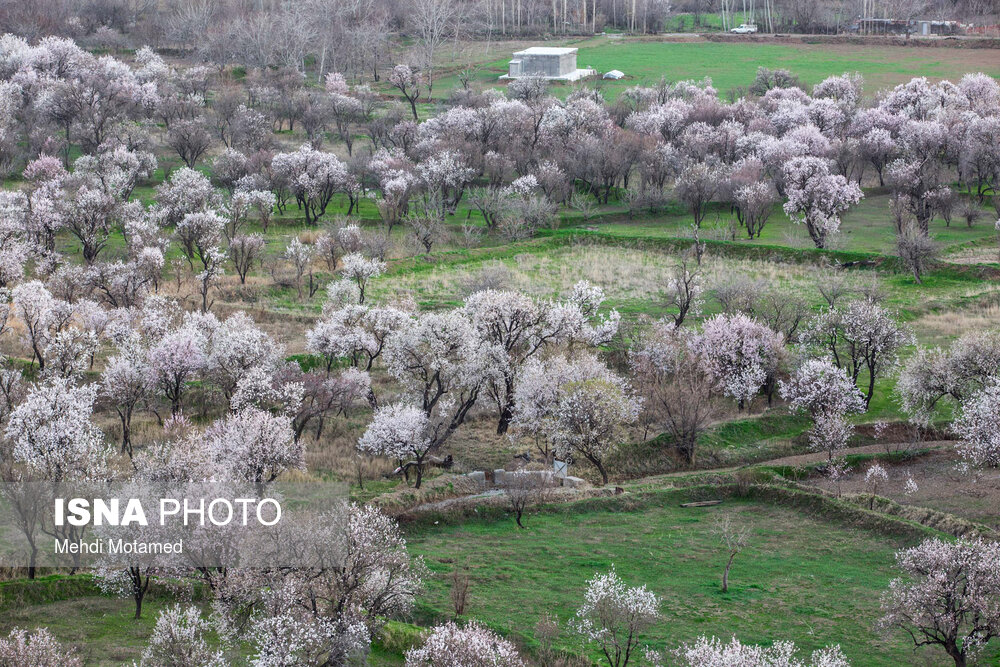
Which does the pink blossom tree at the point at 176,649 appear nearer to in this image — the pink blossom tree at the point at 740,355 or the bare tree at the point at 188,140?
the pink blossom tree at the point at 740,355

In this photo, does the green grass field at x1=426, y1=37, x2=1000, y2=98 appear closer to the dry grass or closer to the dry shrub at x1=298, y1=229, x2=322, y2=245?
the dry shrub at x1=298, y1=229, x2=322, y2=245

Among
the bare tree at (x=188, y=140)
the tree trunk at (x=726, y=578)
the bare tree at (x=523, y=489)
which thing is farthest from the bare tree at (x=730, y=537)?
the bare tree at (x=188, y=140)

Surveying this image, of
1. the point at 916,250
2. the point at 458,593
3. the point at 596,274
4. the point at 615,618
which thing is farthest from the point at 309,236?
the point at 615,618

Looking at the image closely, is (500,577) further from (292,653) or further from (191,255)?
(191,255)

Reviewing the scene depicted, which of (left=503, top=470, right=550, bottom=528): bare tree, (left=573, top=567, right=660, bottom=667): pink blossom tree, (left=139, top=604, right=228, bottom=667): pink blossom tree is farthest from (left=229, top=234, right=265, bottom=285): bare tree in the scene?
(left=573, top=567, right=660, bottom=667): pink blossom tree

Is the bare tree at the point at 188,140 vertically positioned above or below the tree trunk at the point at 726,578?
above

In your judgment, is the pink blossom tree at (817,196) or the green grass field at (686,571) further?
the pink blossom tree at (817,196)

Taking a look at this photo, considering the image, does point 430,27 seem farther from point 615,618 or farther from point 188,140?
point 615,618

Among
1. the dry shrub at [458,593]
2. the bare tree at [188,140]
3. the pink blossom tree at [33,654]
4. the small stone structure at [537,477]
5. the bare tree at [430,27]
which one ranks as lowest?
the small stone structure at [537,477]
